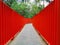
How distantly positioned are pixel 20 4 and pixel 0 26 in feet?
163

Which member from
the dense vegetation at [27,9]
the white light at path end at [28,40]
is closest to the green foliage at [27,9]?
the dense vegetation at [27,9]

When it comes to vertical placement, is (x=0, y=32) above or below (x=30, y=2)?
above

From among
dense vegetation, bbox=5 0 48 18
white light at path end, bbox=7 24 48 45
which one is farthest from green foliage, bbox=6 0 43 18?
white light at path end, bbox=7 24 48 45

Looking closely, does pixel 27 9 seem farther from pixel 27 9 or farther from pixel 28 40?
pixel 28 40

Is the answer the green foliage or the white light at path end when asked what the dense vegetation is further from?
the white light at path end

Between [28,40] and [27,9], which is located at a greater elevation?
[28,40]

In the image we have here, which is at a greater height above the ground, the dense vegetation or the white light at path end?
the white light at path end

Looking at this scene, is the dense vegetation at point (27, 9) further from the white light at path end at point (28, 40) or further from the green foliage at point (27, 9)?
the white light at path end at point (28, 40)

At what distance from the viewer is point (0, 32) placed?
595 cm

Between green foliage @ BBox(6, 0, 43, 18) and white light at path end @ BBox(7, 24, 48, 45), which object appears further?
green foliage @ BBox(6, 0, 43, 18)

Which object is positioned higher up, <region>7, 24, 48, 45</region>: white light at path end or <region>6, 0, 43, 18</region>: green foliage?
<region>7, 24, 48, 45</region>: white light at path end

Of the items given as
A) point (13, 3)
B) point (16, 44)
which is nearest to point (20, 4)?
point (13, 3)

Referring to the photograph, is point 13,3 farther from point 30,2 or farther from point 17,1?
point 30,2

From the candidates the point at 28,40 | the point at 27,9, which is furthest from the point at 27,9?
the point at 28,40
